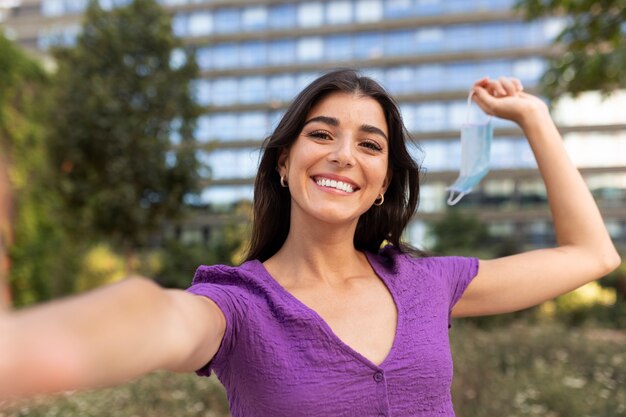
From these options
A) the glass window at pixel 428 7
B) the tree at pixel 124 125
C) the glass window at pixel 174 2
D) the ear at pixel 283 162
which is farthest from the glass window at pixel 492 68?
the ear at pixel 283 162

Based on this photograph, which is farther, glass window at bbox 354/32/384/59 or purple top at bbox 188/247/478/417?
glass window at bbox 354/32/384/59

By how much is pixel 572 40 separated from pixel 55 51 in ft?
51.4

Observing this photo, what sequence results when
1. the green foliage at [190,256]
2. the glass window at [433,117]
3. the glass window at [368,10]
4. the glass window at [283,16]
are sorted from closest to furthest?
the green foliage at [190,256] → the glass window at [433,117] → the glass window at [368,10] → the glass window at [283,16]

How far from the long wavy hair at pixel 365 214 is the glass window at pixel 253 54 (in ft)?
134

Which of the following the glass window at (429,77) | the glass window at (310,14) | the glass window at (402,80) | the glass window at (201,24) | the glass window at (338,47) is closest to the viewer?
the glass window at (429,77)

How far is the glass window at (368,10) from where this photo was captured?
4078 cm

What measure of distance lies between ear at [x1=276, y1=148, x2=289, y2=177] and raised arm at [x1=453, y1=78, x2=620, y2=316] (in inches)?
24.8

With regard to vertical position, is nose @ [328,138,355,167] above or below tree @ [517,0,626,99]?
below

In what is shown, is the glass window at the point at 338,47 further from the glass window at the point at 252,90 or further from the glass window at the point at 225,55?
the glass window at the point at 225,55

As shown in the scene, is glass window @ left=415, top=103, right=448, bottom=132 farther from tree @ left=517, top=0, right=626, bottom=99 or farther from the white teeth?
the white teeth

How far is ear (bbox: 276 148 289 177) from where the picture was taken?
1.84 m

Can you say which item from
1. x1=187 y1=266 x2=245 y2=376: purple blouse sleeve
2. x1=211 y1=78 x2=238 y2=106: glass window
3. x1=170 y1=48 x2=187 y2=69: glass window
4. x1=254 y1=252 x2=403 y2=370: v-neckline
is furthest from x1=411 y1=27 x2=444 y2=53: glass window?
x1=187 y1=266 x2=245 y2=376: purple blouse sleeve

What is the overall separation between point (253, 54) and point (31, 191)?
84.3ft

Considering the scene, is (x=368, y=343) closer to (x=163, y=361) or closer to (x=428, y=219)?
(x=163, y=361)
